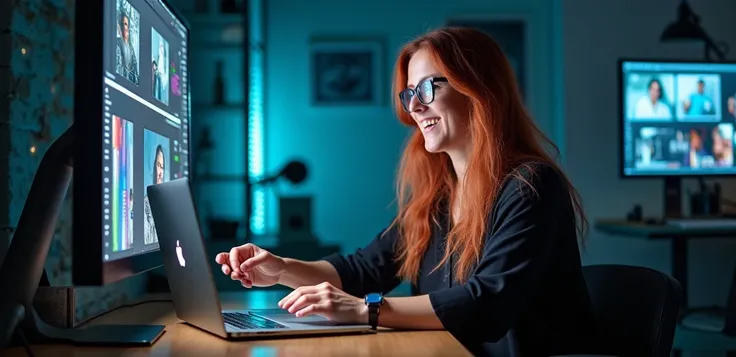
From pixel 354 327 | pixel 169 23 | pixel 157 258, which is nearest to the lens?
pixel 354 327

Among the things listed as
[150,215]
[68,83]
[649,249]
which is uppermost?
[68,83]

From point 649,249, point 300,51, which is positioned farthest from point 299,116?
point 649,249

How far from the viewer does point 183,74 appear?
156 cm

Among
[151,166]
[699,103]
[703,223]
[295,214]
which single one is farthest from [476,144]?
[295,214]

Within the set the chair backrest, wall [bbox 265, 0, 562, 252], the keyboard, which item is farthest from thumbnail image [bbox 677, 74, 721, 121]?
the chair backrest

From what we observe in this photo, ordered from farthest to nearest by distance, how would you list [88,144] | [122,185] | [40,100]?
[40,100] < [122,185] < [88,144]

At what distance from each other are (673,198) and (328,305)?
2506 millimetres

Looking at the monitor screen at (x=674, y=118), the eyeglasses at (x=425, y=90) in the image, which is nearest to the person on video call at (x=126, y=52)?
the eyeglasses at (x=425, y=90)

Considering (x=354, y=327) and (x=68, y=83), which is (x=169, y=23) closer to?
(x=68, y=83)

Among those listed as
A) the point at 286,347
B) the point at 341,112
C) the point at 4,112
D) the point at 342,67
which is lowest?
the point at 286,347

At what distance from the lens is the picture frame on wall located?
15.8ft

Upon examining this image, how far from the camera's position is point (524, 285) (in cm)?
131

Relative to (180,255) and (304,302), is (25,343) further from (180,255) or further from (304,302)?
(304,302)

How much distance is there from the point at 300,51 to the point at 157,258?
11.9ft
